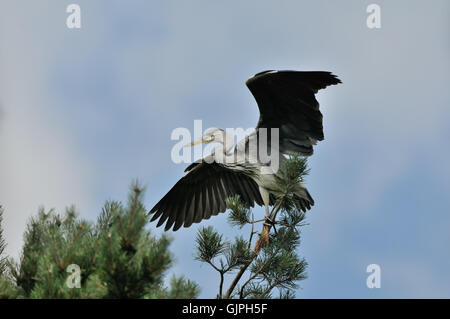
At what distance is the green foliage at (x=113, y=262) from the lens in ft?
10.4

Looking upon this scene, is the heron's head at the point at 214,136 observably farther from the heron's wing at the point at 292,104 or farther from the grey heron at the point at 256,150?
the heron's wing at the point at 292,104

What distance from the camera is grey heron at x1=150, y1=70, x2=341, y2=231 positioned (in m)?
5.65

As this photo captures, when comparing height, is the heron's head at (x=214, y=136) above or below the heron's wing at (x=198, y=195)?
above

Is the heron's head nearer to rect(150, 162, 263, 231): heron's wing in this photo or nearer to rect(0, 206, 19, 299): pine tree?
rect(150, 162, 263, 231): heron's wing

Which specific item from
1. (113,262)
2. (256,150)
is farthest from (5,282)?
(256,150)

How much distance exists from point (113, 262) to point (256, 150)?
3090 millimetres

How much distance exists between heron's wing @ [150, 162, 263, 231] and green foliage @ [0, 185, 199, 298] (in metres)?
3.24

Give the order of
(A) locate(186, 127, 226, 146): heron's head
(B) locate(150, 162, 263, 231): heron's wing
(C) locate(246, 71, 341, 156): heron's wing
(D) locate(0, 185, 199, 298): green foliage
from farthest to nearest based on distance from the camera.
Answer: (B) locate(150, 162, 263, 231): heron's wing
(A) locate(186, 127, 226, 146): heron's head
(C) locate(246, 71, 341, 156): heron's wing
(D) locate(0, 185, 199, 298): green foliage

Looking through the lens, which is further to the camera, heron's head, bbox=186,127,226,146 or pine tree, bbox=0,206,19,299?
heron's head, bbox=186,127,226,146

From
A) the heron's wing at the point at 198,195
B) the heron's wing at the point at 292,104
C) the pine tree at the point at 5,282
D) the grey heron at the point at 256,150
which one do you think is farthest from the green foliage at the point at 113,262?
the heron's wing at the point at 198,195

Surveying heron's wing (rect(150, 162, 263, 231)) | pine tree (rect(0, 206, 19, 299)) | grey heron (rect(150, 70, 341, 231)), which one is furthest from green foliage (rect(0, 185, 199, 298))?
heron's wing (rect(150, 162, 263, 231))

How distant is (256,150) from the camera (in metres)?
5.98

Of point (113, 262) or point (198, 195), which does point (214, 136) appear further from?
point (113, 262)
